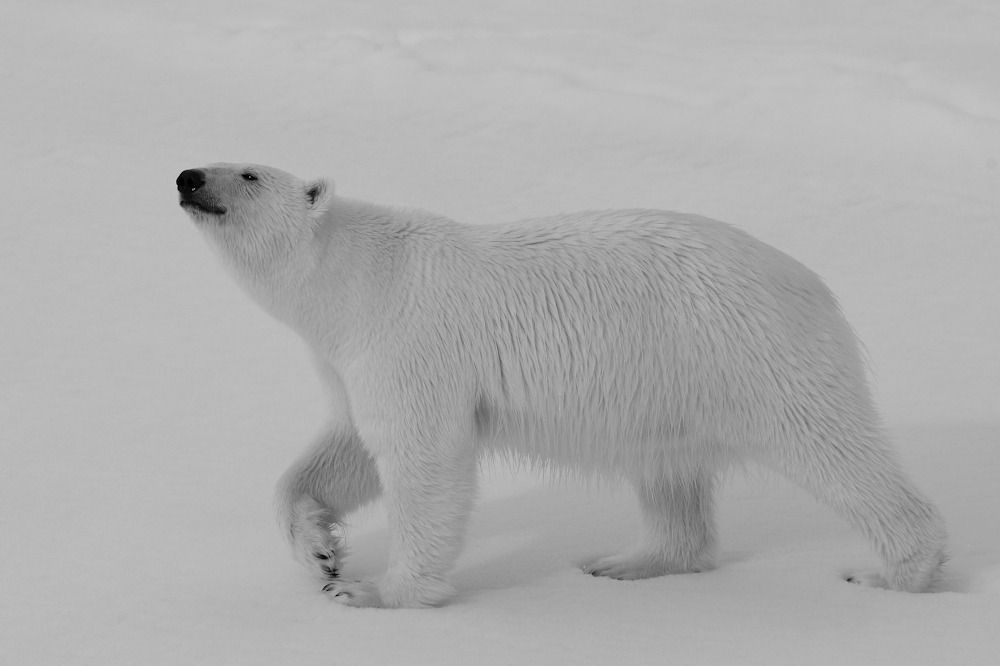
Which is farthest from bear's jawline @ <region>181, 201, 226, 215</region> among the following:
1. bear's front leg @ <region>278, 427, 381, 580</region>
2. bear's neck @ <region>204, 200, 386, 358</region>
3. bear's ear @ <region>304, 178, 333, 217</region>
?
bear's front leg @ <region>278, 427, 381, 580</region>

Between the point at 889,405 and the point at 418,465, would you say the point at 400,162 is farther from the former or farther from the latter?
the point at 418,465

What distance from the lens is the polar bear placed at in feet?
15.6

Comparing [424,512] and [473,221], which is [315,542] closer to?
[424,512]

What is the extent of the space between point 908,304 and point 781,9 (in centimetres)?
666

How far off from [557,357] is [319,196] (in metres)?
1.13

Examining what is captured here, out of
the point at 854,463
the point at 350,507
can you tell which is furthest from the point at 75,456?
the point at 854,463

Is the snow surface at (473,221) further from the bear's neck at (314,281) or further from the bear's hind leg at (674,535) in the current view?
the bear's neck at (314,281)

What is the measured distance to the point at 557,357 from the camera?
488 cm

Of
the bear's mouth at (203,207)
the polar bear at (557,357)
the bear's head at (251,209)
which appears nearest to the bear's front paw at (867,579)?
the polar bear at (557,357)

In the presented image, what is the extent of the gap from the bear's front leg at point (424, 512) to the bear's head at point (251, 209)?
0.93m

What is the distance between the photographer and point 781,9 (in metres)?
14.1

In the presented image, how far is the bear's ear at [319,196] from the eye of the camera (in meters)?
4.91

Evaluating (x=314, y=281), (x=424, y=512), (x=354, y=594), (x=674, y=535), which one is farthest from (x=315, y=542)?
(x=674, y=535)

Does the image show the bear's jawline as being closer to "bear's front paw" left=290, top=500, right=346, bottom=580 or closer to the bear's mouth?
the bear's mouth
